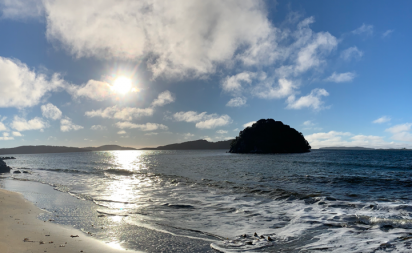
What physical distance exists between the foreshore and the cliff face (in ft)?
500

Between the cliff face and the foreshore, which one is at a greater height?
the cliff face

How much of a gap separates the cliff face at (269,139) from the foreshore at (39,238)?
500ft

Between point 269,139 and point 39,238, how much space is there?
162 metres

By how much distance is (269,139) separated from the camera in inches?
6245

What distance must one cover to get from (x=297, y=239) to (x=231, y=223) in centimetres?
288

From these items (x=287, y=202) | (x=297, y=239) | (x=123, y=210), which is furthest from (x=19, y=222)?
(x=287, y=202)

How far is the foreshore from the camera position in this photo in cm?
589

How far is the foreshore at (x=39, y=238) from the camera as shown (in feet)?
19.3

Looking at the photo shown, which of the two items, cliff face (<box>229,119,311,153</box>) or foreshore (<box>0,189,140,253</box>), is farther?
cliff face (<box>229,119,311,153</box>)

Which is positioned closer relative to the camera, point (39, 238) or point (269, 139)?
point (39, 238)

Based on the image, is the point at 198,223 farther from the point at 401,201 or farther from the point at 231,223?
the point at 401,201

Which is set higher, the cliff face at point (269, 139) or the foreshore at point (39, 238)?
the cliff face at point (269, 139)

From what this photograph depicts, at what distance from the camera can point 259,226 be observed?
898 cm

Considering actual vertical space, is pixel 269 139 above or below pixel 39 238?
above
